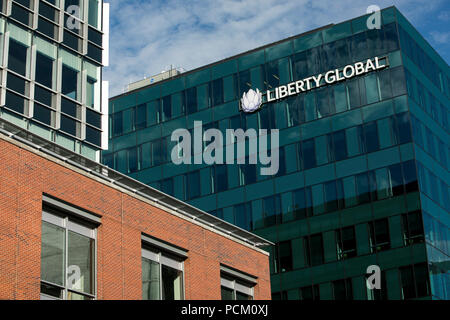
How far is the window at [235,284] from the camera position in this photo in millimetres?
32125

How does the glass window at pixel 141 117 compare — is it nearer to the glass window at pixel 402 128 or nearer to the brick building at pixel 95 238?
the glass window at pixel 402 128

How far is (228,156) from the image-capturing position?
65375 mm

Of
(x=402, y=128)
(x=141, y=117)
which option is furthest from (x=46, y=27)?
(x=141, y=117)

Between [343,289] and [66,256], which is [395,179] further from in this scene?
[66,256]

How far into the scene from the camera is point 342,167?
197 feet

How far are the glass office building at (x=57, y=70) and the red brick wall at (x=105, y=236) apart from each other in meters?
6.82

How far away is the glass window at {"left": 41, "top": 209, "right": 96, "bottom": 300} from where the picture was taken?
2473cm

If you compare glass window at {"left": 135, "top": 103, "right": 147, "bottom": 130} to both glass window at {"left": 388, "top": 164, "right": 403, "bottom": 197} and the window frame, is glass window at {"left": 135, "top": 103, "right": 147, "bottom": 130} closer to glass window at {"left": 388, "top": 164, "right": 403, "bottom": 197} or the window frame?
glass window at {"left": 388, "top": 164, "right": 403, "bottom": 197}

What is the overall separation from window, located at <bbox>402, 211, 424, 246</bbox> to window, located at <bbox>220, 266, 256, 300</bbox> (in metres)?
24.6

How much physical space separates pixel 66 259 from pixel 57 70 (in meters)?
11.7

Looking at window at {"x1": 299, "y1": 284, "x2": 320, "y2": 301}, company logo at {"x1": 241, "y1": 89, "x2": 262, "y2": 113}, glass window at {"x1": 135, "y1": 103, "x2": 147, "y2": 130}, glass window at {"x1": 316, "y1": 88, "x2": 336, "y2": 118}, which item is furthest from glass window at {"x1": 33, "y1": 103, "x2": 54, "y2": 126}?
glass window at {"x1": 135, "y1": 103, "x2": 147, "y2": 130}

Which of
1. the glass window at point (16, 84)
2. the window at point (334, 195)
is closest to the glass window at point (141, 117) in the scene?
the window at point (334, 195)
